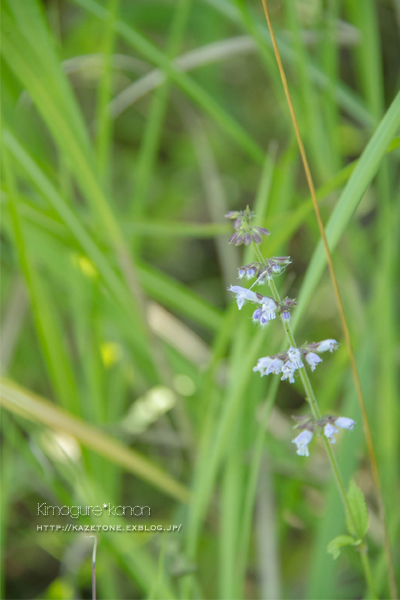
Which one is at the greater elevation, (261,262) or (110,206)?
(110,206)

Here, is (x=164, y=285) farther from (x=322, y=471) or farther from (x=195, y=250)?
(x=195, y=250)

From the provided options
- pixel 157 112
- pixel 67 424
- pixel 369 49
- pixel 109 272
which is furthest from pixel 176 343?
pixel 369 49

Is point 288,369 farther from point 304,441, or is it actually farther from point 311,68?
point 311,68

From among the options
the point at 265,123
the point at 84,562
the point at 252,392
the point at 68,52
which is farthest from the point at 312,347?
the point at 265,123

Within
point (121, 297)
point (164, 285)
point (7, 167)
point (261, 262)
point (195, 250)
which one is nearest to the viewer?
point (261, 262)

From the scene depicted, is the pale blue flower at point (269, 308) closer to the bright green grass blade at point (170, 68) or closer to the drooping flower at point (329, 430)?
the drooping flower at point (329, 430)

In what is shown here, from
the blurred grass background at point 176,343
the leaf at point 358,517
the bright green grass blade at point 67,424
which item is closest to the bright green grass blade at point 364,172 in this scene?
the blurred grass background at point 176,343

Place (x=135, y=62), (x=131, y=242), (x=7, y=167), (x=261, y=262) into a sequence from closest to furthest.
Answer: (x=261, y=262) → (x=7, y=167) → (x=131, y=242) → (x=135, y=62)

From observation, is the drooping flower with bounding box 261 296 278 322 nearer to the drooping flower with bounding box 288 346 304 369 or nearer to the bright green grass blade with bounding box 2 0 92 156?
the drooping flower with bounding box 288 346 304 369
